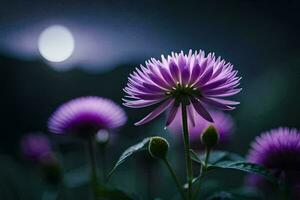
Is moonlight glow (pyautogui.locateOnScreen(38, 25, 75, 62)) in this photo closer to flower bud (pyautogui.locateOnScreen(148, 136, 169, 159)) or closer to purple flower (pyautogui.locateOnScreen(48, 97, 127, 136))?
purple flower (pyautogui.locateOnScreen(48, 97, 127, 136))

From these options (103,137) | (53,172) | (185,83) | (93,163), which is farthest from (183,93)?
(53,172)

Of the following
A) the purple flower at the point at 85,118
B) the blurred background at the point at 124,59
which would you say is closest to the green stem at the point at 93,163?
the purple flower at the point at 85,118

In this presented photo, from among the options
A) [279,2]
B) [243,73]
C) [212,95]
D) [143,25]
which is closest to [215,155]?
[212,95]

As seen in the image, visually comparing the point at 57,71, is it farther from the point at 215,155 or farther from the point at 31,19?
the point at 215,155

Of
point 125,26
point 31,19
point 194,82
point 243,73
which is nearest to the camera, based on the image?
point 194,82

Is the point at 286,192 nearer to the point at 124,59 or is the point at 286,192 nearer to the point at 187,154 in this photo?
the point at 187,154

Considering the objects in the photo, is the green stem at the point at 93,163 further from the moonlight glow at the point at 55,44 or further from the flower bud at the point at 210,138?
the moonlight glow at the point at 55,44

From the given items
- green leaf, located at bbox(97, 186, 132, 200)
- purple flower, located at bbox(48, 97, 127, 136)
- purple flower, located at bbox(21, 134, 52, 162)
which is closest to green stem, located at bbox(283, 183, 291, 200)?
green leaf, located at bbox(97, 186, 132, 200)
